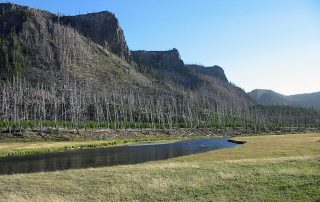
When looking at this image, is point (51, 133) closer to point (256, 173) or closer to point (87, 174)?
point (87, 174)

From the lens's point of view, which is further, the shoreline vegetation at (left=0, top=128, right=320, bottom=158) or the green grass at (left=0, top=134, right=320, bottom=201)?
the shoreline vegetation at (left=0, top=128, right=320, bottom=158)

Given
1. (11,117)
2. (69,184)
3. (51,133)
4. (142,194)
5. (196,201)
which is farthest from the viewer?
(11,117)

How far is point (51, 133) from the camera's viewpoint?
537 ft

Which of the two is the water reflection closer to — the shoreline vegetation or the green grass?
the shoreline vegetation

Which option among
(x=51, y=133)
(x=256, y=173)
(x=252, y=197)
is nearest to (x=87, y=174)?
(x=256, y=173)

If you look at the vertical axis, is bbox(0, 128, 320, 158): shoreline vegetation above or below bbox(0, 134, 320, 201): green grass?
below

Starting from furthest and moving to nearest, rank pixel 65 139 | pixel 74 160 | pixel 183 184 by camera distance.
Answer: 1. pixel 65 139
2. pixel 74 160
3. pixel 183 184

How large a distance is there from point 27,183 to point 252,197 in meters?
24.4

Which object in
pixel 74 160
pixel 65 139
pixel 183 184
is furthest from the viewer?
pixel 65 139

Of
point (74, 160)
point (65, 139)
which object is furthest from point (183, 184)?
point (65, 139)

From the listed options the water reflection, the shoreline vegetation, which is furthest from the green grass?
the shoreline vegetation

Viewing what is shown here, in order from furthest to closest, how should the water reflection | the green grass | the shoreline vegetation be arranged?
the shoreline vegetation < the water reflection < the green grass

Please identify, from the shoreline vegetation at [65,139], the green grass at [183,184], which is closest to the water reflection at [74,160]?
the shoreline vegetation at [65,139]

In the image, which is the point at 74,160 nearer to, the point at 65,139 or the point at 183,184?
the point at 183,184
